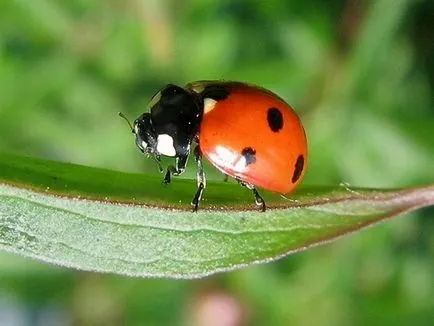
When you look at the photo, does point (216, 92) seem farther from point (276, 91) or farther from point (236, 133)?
point (276, 91)

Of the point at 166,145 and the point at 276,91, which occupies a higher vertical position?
the point at 166,145

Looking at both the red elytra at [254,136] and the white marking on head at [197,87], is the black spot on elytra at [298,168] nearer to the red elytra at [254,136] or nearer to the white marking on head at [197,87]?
the red elytra at [254,136]

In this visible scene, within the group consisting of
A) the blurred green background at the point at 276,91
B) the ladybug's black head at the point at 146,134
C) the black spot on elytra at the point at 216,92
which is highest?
the black spot on elytra at the point at 216,92

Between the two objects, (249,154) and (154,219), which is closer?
(154,219)

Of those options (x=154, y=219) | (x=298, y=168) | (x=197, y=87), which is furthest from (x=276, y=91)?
(x=154, y=219)

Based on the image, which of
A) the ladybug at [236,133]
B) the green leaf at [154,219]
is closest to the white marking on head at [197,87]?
the ladybug at [236,133]

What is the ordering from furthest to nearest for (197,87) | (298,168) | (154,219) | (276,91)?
(276,91) → (197,87) → (298,168) → (154,219)

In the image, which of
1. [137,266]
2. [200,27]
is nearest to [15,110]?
[200,27]
